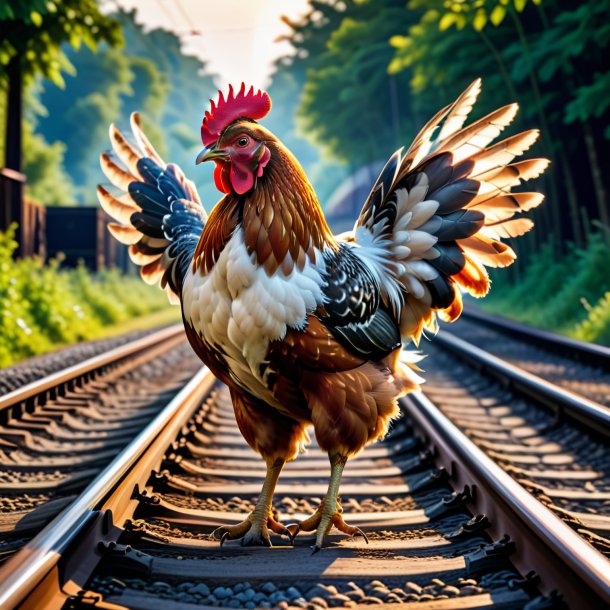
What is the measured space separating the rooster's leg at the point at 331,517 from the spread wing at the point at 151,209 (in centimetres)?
112

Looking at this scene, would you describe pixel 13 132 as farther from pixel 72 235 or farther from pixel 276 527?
pixel 276 527

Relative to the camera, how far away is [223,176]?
2908 mm

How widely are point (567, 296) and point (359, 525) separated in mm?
10817

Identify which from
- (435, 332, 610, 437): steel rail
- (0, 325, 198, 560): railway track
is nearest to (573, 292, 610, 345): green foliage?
(435, 332, 610, 437): steel rail

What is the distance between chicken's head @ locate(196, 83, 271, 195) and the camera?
9.32 feet

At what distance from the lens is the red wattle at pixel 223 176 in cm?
288

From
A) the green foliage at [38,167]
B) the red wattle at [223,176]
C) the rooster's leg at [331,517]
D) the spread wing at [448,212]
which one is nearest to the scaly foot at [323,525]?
the rooster's leg at [331,517]

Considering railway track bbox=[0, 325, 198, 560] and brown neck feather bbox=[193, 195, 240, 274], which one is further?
railway track bbox=[0, 325, 198, 560]

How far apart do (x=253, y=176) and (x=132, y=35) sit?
116103 mm

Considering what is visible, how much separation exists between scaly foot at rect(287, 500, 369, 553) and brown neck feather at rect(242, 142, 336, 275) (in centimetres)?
101

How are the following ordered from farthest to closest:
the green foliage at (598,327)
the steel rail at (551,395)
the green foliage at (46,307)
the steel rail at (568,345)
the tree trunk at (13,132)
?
the tree trunk at (13,132) < the green foliage at (598,327) < the green foliage at (46,307) < the steel rail at (568,345) < the steel rail at (551,395)

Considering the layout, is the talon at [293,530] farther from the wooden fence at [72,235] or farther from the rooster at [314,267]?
the wooden fence at [72,235]

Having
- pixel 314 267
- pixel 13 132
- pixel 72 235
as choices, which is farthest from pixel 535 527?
pixel 72 235

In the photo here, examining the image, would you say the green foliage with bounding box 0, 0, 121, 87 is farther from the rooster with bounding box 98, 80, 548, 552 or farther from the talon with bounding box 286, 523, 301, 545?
the talon with bounding box 286, 523, 301, 545
